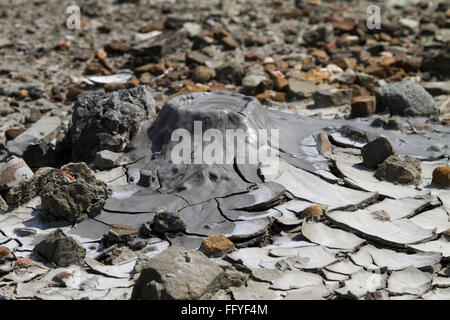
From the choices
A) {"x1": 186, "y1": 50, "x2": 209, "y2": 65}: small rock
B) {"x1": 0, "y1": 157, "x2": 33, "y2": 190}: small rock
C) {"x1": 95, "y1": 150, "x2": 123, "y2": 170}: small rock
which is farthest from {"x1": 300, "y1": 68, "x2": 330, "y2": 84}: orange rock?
{"x1": 0, "y1": 157, "x2": 33, "y2": 190}: small rock

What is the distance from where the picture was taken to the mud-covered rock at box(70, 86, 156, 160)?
14.2 feet

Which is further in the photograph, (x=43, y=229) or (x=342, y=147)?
(x=342, y=147)

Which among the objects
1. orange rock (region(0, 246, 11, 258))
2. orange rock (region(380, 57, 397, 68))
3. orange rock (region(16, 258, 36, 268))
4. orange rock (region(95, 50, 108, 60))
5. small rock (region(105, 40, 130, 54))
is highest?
small rock (region(105, 40, 130, 54))

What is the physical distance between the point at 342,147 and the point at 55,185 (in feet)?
6.45

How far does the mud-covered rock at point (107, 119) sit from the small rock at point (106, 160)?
122mm

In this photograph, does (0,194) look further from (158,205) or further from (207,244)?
(207,244)

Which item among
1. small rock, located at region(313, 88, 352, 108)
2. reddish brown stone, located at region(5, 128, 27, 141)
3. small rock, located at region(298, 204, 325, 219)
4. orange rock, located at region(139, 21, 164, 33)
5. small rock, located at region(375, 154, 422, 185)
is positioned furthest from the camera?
orange rock, located at region(139, 21, 164, 33)

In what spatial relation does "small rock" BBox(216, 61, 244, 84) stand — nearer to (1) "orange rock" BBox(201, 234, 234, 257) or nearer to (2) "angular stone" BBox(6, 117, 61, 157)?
(2) "angular stone" BBox(6, 117, 61, 157)

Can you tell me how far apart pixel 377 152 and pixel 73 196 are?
76.4 inches

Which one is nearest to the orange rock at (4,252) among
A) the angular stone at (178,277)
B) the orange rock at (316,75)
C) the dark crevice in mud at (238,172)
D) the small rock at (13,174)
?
the small rock at (13,174)

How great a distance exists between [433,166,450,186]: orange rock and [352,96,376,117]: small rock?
4.93ft

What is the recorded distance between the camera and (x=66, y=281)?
10.1 ft

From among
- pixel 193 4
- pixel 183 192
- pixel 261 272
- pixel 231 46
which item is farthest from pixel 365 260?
pixel 193 4

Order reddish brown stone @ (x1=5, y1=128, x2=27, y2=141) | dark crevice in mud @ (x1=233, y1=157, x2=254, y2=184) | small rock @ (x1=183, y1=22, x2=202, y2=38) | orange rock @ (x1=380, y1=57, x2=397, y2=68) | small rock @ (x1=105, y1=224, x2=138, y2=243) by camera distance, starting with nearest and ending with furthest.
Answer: small rock @ (x1=105, y1=224, x2=138, y2=243)
dark crevice in mud @ (x1=233, y1=157, x2=254, y2=184)
reddish brown stone @ (x1=5, y1=128, x2=27, y2=141)
orange rock @ (x1=380, y1=57, x2=397, y2=68)
small rock @ (x1=183, y1=22, x2=202, y2=38)
